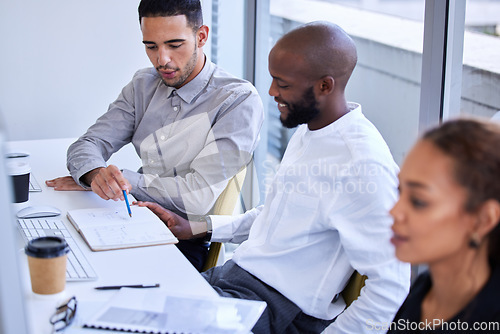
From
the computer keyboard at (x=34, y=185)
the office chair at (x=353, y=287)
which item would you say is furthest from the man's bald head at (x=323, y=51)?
the computer keyboard at (x=34, y=185)

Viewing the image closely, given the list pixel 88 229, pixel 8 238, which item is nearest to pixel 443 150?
pixel 8 238

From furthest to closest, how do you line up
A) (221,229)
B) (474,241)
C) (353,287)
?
(221,229) → (353,287) → (474,241)

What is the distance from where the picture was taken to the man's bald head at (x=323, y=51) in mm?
1323

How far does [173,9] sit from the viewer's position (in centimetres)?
197

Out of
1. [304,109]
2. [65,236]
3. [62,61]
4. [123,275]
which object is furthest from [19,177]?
[62,61]

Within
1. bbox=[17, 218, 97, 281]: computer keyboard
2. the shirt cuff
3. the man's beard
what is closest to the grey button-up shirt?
the shirt cuff

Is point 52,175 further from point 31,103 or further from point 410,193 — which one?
point 410,193

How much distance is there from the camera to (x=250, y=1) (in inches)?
116

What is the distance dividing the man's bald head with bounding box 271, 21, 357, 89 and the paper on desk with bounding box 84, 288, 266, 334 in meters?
0.59

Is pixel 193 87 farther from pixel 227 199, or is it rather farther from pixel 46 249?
pixel 46 249

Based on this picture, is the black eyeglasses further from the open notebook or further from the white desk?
the open notebook

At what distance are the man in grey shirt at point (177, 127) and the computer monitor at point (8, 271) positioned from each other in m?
1.04

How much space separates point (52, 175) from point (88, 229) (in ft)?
2.33

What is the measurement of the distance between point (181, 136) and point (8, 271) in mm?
1374
